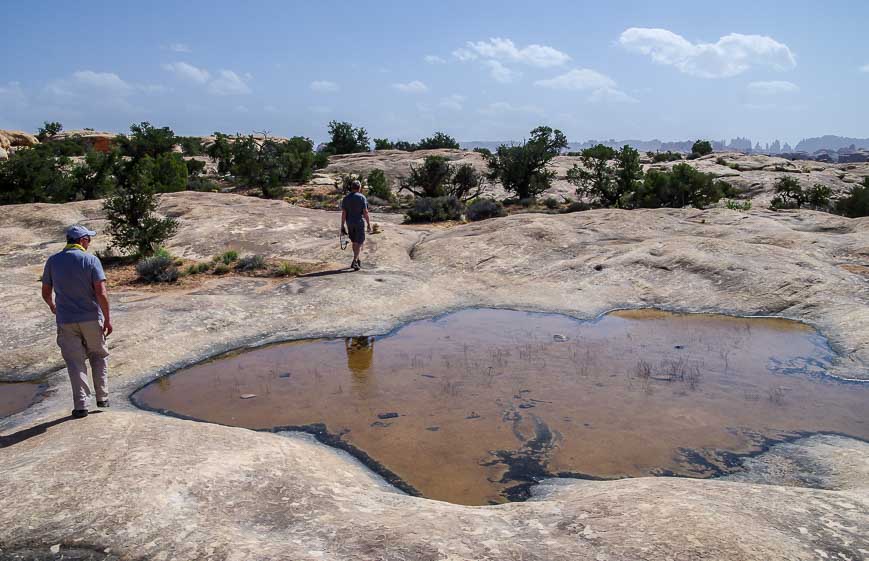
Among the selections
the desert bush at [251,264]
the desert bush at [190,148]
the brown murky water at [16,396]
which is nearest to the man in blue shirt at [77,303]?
the brown murky water at [16,396]

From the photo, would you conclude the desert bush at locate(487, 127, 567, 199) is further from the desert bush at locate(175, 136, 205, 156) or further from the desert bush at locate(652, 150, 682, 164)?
the desert bush at locate(175, 136, 205, 156)

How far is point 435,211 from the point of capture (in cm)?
2203

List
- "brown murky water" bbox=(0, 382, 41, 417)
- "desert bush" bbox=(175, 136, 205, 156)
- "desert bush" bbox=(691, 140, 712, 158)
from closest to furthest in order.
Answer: "brown murky water" bbox=(0, 382, 41, 417) < "desert bush" bbox=(175, 136, 205, 156) < "desert bush" bbox=(691, 140, 712, 158)

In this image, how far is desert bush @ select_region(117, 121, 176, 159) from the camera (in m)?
37.7

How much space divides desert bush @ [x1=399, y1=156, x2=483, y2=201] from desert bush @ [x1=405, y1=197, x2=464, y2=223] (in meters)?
2.92

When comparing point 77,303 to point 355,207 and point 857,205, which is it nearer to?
point 355,207

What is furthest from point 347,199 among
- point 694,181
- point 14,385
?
point 694,181

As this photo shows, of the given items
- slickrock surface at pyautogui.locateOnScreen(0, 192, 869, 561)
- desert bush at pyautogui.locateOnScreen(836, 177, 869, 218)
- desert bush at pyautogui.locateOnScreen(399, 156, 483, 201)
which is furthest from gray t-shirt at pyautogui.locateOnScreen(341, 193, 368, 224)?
desert bush at pyautogui.locateOnScreen(836, 177, 869, 218)

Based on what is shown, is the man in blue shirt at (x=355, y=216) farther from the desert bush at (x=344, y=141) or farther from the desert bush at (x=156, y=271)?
the desert bush at (x=344, y=141)

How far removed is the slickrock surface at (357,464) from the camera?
13.3ft

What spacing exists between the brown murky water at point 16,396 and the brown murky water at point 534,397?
128 centimetres

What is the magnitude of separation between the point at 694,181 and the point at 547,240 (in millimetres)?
10322

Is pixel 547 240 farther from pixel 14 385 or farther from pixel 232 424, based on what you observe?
pixel 14 385

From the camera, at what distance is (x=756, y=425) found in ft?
21.9
